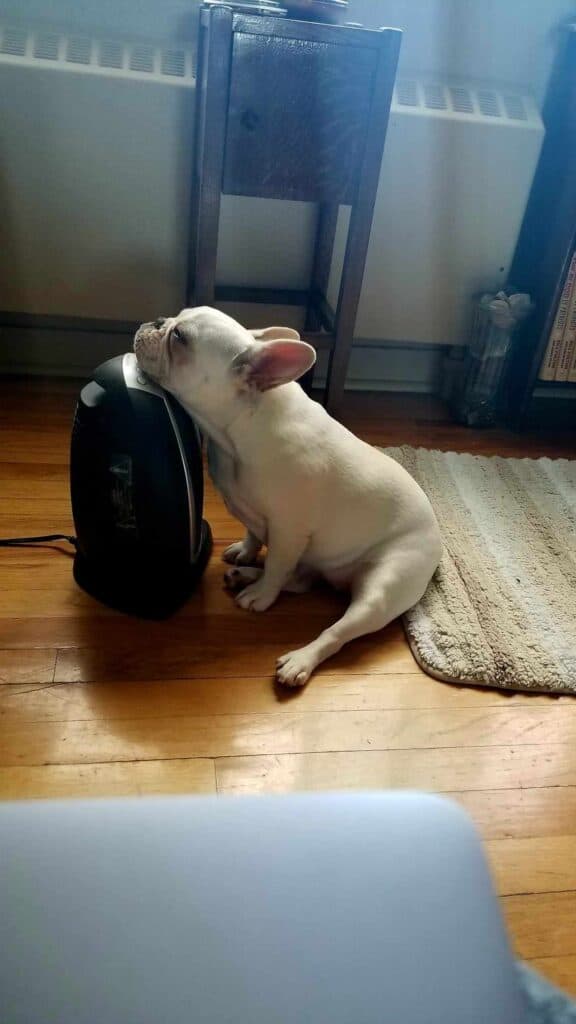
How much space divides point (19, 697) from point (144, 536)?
30cm

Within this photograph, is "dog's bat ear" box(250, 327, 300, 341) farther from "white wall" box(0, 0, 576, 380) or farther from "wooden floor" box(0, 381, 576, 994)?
"white wall" box(0, 0, 576, 380)

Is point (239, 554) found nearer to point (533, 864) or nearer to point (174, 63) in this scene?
point (533, 864)

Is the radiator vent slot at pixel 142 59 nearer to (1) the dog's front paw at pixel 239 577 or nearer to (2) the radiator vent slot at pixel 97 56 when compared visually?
(2) the radiator vent slot at pixel 97 56

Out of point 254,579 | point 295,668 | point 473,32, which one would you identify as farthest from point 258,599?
Answer: point 473,32

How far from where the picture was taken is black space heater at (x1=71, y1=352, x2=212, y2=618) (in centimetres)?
108

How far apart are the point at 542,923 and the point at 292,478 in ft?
2.23

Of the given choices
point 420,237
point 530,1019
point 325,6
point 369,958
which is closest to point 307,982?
point 369,958

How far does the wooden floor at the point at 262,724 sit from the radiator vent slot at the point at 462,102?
126cm

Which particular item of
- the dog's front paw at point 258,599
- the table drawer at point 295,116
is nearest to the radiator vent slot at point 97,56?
the table drawer at point 295,116

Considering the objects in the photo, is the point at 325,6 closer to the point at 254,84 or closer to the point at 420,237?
the point at 254,84

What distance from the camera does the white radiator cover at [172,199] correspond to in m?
1.63

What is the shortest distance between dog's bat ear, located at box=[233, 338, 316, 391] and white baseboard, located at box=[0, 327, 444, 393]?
3.42 ft

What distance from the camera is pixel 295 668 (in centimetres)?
113

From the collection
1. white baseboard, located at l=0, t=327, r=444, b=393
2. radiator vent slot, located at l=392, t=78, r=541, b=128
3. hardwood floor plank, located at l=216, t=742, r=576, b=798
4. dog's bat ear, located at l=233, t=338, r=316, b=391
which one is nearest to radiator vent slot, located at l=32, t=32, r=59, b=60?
white baseboard, located at l=0, t=327, r=444, b=393
